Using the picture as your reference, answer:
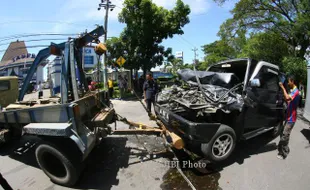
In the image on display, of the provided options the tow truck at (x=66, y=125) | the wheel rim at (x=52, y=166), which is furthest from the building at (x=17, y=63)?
the wheel rim at (x=52, y=166)

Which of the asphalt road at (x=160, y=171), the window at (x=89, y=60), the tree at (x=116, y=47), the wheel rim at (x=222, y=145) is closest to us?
the asphalt road at (x=160, y=171)

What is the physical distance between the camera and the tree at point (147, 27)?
48.5 feet

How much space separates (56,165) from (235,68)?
498 centimetres

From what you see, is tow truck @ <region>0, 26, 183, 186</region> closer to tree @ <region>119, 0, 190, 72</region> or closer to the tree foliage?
tree @ <region>119, 0, 190, 72</region>

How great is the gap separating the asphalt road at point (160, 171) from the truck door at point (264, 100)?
692 mm

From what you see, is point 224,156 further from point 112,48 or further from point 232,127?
point 112,48

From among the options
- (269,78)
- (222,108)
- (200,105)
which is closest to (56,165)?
(200,105)

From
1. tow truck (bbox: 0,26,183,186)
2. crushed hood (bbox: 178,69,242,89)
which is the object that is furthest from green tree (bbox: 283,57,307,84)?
tow truck (bbox: 0,26,183,186)

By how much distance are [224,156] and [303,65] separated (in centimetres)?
1002

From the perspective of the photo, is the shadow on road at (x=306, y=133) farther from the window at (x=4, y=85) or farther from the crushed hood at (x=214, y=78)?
the window at (x=4, y=85)

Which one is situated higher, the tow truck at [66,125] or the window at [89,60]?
the window at [89,60]

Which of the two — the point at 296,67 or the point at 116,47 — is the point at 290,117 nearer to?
the point at 296,67

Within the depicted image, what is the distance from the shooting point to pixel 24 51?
53.1 metres

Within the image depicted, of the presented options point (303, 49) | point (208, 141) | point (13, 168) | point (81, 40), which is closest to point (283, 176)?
point (208, 141)
